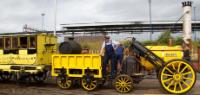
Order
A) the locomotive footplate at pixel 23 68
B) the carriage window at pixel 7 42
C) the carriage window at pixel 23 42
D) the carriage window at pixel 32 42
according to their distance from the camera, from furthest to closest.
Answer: the carriage window at pixel 7 42 → the carriage window at pixel 23 42 → the carriage window at pixel 32 42 → the locomotive footplate at pixel 23 68

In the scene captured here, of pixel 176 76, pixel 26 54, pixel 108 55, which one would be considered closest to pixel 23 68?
pixel 26 54

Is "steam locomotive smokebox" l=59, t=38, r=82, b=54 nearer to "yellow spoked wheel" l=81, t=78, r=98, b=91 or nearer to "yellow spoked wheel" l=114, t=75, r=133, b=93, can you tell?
"yellow spoked wheel" l=81, t=78, r=98, b=91

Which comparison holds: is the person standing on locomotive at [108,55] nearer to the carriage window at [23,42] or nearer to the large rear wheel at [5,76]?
the carriage window at [23,42]

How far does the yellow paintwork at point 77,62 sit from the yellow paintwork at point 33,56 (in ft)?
3.15

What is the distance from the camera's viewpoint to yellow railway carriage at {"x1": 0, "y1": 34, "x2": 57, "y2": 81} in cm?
1573

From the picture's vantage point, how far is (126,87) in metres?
13.5

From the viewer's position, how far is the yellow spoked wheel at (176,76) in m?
13.0

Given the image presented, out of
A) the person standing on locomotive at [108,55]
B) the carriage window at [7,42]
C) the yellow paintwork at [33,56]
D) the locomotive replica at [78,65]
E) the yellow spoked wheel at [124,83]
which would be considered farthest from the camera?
the carriage window at [7,42]

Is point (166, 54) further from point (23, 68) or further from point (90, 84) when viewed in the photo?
point (23, 68)

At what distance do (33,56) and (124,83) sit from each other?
4356mm

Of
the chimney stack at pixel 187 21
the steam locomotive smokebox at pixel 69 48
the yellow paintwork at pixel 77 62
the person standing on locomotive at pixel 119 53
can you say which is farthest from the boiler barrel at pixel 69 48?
the chimney stack at pixel 187 21

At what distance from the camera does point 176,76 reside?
13180mm

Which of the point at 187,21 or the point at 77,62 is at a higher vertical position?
the point at 187,21

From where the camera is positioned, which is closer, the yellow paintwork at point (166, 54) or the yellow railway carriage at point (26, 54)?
the yellow paintwork at point (166, 54)
